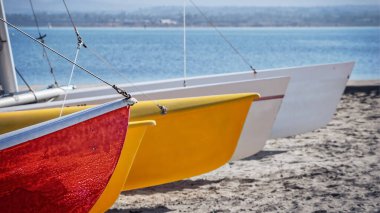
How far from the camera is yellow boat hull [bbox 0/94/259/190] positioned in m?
5.04

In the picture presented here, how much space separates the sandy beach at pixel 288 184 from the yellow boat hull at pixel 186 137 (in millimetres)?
249

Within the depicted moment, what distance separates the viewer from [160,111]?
4887 mm

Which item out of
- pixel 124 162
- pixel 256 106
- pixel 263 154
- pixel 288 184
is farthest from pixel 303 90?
pixel 124 162

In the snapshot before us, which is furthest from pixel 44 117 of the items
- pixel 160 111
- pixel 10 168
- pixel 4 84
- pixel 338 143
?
pixel 338 143

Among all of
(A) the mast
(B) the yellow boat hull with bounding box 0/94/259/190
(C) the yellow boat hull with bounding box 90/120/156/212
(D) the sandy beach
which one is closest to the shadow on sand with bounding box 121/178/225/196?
(D) the sandy beach

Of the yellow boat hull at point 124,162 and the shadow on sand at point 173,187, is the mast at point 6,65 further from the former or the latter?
the yellow boat hull at point 124,162

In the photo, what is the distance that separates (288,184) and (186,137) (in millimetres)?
1144

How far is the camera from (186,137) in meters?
5.23

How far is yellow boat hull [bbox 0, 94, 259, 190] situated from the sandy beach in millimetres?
249

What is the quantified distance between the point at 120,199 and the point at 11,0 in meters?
3.65

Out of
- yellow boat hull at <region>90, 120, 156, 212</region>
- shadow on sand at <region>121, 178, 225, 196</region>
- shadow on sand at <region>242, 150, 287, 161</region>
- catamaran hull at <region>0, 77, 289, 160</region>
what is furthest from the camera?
shadow on sand at <region>242, 150, 287, 161</region>

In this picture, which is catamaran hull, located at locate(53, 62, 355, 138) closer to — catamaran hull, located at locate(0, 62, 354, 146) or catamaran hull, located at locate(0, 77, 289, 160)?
catamaran hull, located at locate(0, 62, 354, 146)

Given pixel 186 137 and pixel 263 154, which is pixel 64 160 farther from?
pixel 263 154

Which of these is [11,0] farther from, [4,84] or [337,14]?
[337,14]
